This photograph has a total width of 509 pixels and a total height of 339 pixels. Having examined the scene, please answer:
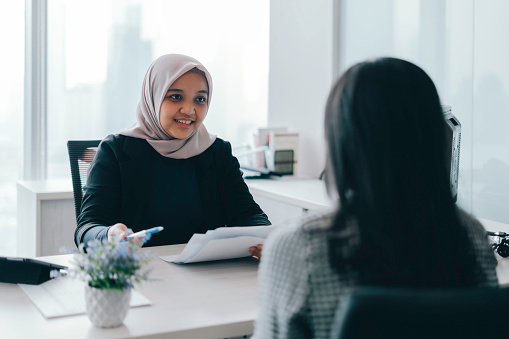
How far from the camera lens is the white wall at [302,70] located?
12.1 feet

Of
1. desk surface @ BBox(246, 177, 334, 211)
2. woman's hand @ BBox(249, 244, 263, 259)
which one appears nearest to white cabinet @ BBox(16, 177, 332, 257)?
desk surface @ BBox(246, 177, 334, 211)

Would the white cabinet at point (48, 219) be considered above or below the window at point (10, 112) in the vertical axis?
below

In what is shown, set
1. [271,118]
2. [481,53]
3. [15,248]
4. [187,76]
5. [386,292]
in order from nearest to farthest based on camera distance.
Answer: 1. [386,292]
2. [187,76]
3. [481,53]
4. [15,248]
5. [271,118]

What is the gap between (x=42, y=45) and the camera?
349 centimetres

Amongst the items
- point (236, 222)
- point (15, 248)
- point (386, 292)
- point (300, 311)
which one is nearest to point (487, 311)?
point (386, 292)

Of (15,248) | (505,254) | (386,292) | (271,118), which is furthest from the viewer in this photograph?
(271,118)

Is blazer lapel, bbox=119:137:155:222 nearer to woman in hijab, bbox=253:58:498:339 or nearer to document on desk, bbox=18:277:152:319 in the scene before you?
document on desk, bbox=18:277:152:319

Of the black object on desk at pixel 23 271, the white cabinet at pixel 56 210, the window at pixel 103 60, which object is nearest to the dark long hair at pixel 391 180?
the black object on desk at pixel 23 271

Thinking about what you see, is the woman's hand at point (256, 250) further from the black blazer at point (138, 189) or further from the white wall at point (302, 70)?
the white wall at point (302, 70)

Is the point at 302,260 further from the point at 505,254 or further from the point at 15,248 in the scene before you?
the point at 15,248

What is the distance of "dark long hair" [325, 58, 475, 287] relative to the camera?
0.81 meters

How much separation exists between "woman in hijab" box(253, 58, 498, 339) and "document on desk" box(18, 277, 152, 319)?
547mm

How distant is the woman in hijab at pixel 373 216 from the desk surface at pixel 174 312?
1.20 feet

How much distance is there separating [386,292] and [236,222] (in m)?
1.60
